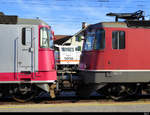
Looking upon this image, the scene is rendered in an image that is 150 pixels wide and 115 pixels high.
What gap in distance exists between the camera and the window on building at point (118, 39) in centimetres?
721

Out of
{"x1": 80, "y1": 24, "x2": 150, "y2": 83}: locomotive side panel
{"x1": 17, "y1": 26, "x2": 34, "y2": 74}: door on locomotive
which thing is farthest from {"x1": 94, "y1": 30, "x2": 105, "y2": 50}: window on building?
{"x1": 17, "y1": 26, "x2": 34, "y2": 74}: door on locomotive

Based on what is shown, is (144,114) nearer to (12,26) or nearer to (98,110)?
(98,110)

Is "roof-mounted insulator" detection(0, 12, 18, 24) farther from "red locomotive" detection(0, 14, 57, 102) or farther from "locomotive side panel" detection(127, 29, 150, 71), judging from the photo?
"locomotive side panel" detection(127, 29, 150, 71)

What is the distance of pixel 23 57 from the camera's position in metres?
6.82

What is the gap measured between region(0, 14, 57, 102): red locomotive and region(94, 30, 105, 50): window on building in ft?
6.69

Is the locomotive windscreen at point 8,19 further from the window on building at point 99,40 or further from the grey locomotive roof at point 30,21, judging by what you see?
the window on building at point 99,40

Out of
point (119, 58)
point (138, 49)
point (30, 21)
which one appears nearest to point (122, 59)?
point (119, 58)

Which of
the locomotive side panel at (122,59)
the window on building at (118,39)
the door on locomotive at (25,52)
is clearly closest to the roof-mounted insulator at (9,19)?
the door on locomotive at (25,52)

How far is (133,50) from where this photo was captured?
7.20 meters

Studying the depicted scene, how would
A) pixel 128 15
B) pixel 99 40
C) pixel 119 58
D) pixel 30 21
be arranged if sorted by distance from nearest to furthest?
pixel 30 21, pixel 119 58, pixel 99 40, pixel 128 15

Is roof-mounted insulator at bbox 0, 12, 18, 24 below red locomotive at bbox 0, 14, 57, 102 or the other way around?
the other way around

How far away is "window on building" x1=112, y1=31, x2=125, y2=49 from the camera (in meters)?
7.21

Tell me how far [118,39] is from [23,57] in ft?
12.9

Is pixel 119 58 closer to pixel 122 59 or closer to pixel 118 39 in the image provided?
pixel 122 59
